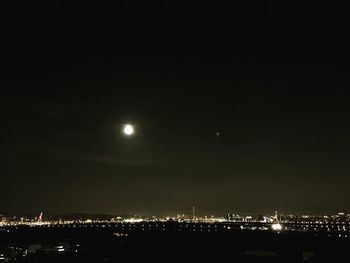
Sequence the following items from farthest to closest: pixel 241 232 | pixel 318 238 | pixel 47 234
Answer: pixel 47 234, pixel 241 232, pixel 318 238

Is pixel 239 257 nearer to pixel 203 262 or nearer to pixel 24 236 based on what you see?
pixel 203 262

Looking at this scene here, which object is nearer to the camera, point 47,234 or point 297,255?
point 297,255

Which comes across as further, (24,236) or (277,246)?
(24,236)

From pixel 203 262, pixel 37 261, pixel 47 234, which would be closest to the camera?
pixel 37 261

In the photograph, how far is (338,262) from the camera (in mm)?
70062

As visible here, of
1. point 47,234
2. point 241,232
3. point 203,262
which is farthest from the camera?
point 47,234

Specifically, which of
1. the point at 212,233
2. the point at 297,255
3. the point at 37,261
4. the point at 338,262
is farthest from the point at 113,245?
the point at 338,262

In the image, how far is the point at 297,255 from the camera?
78625 millimetres

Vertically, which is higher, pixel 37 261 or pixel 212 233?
pixel 212 233

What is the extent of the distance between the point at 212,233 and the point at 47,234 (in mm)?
48188

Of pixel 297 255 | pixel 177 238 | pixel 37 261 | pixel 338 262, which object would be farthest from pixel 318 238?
pixel 37 261

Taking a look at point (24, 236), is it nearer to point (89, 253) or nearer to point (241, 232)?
point (89, 253)

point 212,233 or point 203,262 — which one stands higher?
point 212,233

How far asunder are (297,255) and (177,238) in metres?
24.3
